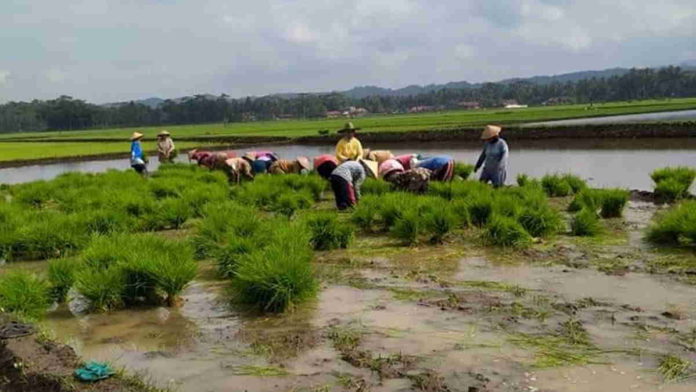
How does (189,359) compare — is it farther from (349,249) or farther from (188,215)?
(188,215)

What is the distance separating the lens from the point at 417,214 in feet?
23.3

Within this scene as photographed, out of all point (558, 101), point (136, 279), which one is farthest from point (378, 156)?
point (558, 101)

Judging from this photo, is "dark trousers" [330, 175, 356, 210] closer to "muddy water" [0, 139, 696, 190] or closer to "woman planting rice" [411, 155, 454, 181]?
"woman planting rice" [411, 155, 454, 181]

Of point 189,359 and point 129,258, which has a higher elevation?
point 129,258

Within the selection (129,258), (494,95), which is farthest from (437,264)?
(494,95)

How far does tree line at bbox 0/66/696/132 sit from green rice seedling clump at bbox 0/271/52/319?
282 feet

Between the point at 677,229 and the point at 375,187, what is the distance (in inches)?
177

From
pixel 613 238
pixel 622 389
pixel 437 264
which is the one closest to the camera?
pixel 622 389

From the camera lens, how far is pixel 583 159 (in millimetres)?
17891

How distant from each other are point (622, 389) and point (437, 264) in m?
2.94

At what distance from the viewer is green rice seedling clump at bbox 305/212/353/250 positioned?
273 inches

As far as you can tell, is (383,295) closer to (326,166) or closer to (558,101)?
(326,166)

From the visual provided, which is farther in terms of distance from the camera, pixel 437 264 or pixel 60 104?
pixel 60 104

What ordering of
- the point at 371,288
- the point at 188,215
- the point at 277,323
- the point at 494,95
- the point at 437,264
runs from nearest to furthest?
the point at 277,323 → the point at 371,288 → the point at 437,264 → the point at 188,215 → the point at 494,95
